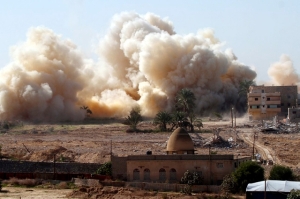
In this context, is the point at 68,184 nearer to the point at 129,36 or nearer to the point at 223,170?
the point at 223,170

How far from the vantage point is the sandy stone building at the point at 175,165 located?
38.5 metres

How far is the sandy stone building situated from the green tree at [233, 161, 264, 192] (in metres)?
2.13

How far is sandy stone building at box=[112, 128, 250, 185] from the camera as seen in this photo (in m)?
38.5

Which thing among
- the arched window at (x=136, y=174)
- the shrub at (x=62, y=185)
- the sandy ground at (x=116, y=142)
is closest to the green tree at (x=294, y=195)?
the arched window at (x=136, y=174)

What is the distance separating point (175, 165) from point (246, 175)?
15.2ft

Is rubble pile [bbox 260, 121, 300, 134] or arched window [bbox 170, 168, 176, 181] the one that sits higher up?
rubble pile [bbox 260, 121, 300, 134]

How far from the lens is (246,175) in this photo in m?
35.8

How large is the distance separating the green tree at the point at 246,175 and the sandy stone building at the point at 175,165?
213 centimetres

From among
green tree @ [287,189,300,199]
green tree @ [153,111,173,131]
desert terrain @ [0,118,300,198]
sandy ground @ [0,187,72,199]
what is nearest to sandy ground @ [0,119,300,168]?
desert terrain @ [0,118,300,198]

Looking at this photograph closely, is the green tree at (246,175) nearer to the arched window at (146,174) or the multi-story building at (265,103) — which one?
the arched window at (146,174)

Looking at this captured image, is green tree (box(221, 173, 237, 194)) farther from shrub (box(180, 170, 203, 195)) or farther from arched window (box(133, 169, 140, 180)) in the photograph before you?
arched window (box(133, 169, 140, 180))

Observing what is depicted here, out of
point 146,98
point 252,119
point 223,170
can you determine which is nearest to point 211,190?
point 223,170

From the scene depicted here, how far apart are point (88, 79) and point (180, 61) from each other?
12180 mm

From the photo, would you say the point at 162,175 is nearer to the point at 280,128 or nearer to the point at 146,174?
the point at 146,174
